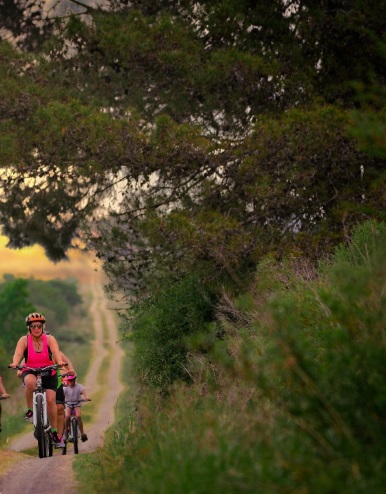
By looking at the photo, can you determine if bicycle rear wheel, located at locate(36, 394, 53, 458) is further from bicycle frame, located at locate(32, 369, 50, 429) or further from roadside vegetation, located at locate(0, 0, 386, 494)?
roadside vegetation, located at locate(0, 0, 386, 494)

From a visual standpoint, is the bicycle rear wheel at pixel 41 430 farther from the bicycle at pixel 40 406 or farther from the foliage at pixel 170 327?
the foliage at pixel 170 327

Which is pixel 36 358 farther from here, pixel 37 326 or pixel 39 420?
pixel 39 420

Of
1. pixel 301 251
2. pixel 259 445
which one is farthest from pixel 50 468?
pixel 301 251

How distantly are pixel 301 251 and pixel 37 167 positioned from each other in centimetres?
623

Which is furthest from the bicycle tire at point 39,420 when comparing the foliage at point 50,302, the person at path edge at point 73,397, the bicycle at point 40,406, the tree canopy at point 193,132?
the foliage at point 50,302


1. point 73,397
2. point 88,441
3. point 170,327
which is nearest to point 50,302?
point 88,441

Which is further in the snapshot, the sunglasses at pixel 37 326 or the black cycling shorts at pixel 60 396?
the black cycling shorts at pixel 60 396

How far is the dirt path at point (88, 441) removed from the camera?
10.9 meters

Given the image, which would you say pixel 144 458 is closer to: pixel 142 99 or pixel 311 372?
pixel 311 372

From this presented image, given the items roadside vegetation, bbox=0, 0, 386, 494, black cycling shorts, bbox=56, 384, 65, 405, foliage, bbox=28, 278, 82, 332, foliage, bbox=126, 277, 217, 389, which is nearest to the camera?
black cycling shorts, bbox=56, 384, 65, 405

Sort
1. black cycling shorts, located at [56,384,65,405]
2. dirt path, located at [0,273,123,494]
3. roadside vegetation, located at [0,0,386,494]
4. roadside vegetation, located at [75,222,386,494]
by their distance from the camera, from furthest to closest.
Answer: roadside vegetation, located at [0,0,386,494], black cycling shorts, located at [56,384,65,405], dirt path, located at [0,273,123,494], roadside vegetation, located at [75,222,386,494]

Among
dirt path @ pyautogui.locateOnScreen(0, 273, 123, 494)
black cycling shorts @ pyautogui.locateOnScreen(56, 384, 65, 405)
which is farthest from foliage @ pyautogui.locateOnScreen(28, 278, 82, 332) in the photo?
black cycling shorts @ pyautogui.locateOnScreen(56, 384, 65, 405)

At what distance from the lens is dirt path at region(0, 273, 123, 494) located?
10.9 meters

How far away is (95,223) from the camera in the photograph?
2202cm
